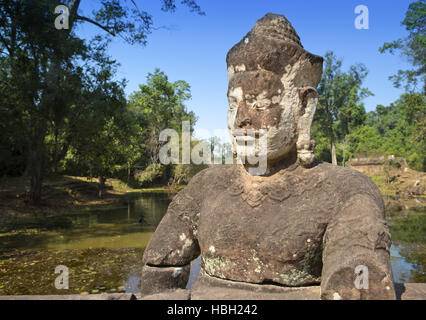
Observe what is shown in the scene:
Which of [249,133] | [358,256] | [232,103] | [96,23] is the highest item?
[96,23]

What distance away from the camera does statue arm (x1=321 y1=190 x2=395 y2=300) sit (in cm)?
169

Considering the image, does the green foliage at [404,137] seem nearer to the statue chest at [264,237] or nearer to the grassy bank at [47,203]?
the grassy bank at [47,203]

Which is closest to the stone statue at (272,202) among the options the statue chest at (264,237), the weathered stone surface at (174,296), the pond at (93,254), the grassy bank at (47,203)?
the statue chest at (264,237)

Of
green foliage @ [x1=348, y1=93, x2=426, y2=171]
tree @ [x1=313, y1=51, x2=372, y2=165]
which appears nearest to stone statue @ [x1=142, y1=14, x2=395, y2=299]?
green foliage @ [x1=348, y1=93, x2=426, y2=171]

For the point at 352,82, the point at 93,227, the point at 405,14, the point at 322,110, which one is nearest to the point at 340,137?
the point at 352,82

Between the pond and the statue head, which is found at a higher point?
the statue head

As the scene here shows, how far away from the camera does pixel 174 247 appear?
2555mm

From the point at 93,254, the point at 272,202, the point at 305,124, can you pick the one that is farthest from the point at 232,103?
the point at 93,254

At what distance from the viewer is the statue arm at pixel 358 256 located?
1693 millimetres

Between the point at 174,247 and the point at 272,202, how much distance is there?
0.83 m

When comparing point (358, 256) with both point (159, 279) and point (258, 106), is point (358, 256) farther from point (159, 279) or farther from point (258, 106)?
point (159, 279)

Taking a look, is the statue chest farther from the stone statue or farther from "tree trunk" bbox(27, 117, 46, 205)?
"tree trunk" bbox(27, 117, 46, 205)

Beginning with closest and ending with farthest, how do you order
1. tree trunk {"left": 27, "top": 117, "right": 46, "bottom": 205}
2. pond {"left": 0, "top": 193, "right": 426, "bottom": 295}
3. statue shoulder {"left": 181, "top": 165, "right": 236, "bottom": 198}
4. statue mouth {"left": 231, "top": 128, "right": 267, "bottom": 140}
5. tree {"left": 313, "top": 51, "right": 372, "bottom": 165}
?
statue mouth {"left": 231, "top": 128, "right": 267, "bottom": 140}, statue shoulder {"left": 181, "top": 165, "right": 236, "bottom": 198}, pond {"left": 0, "top": 193, "right": 426, "bottom": 295}, tree trunk {"left": 27, "top": 117, "right": 46, "bottom": 205}, tree {"left": 313, "top": 51, "right": 372, "bottom": 165}

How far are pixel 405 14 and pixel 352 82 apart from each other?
16575 mm
